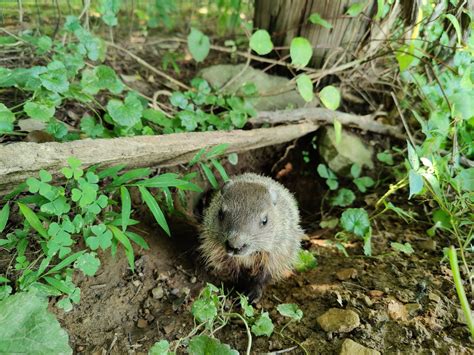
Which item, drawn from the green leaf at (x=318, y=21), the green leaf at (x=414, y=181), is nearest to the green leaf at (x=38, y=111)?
the green leaf at (x=318, y=21)

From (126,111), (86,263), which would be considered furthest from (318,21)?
(86,263)

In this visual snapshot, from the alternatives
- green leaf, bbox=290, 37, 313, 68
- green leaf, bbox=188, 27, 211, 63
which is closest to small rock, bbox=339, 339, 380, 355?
green leaf, bbox=290, 37, 313, 68

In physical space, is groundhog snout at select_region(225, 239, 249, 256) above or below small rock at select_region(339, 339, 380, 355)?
above

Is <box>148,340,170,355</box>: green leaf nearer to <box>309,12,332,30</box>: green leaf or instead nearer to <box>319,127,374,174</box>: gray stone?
<box>319,127,374,174</box>: gray stone

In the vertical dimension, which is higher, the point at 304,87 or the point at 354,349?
the point at 304,87

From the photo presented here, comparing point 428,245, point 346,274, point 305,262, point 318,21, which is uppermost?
point 318,21

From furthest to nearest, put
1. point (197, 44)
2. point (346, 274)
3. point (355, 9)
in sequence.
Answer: point (197, 44), point (355, 9), point (346, 274)

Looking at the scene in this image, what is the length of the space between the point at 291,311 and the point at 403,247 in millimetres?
1137

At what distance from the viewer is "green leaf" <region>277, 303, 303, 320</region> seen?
2.68 meters

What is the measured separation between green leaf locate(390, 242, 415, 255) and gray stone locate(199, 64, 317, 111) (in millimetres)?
1740

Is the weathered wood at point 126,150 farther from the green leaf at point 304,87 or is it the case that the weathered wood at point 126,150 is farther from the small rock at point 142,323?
the small rock at point 142,323

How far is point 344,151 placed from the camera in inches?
166

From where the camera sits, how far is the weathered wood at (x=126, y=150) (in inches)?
94.1

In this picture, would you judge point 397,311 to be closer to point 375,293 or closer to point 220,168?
point 375,293
